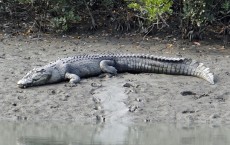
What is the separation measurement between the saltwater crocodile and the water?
1.60 m

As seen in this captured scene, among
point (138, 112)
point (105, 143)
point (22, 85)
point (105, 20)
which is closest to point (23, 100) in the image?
point (22, 85)

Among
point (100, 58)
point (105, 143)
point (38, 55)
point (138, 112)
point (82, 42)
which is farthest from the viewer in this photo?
point (82, 42)

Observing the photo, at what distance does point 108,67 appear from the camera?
10.7 m

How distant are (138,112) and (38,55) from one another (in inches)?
134

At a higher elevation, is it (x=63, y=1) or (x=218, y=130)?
(x=63, y=1)

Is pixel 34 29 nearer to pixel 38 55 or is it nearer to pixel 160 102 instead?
pixel 38 55

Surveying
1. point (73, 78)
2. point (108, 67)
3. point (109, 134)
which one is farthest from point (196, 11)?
point (109, 134)

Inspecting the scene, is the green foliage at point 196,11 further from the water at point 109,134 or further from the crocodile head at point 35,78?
the water at point 109,134

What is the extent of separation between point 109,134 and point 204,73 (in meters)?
2.78

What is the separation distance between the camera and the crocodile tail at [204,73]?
10.2 metres

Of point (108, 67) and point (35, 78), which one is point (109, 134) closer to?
point (35, 78)

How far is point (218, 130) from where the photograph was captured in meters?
8.44

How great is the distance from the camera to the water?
7719 millimetres

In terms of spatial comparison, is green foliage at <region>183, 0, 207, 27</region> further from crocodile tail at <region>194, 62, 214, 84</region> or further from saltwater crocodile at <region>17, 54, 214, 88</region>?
crocodile tail at <region>194, 62, 214, 84</region>
